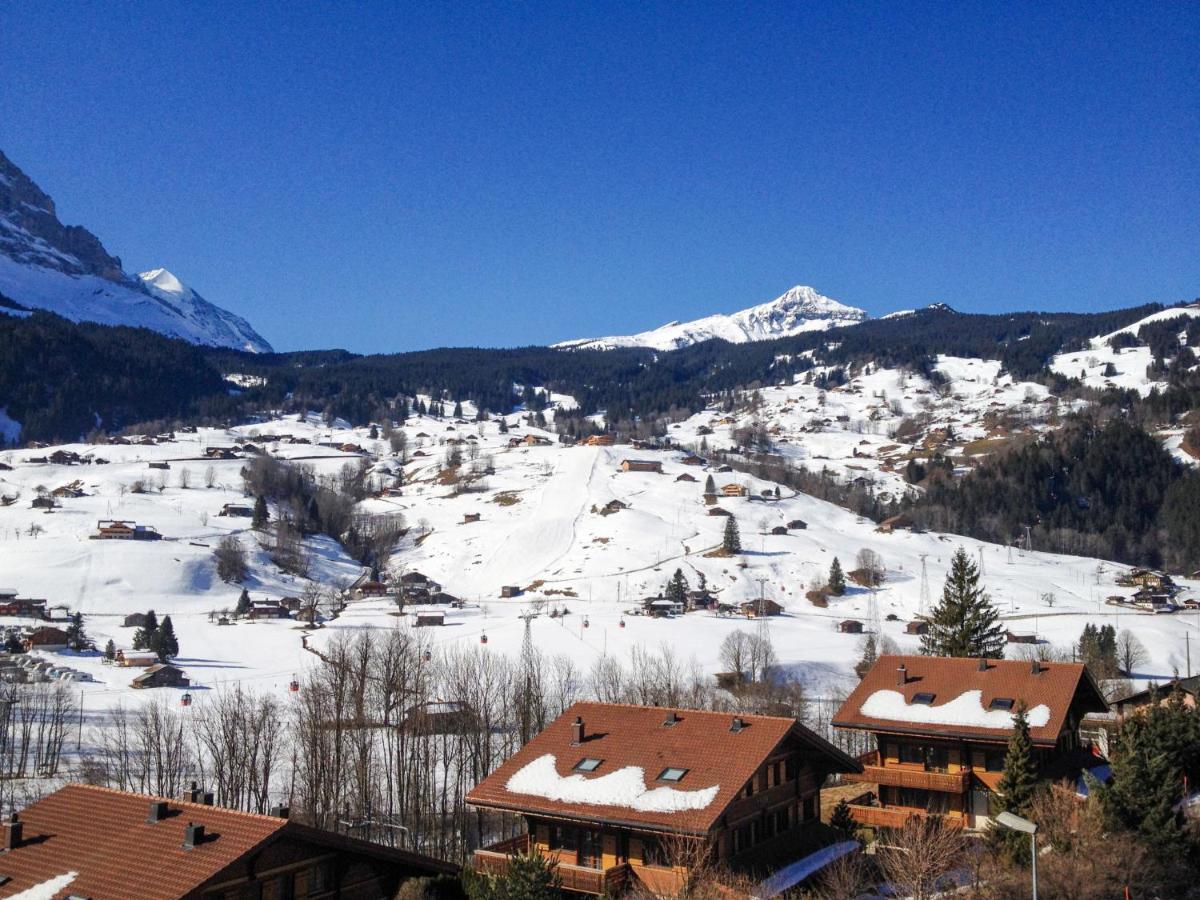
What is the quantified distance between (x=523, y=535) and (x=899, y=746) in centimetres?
14192

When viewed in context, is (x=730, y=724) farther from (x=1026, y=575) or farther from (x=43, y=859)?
(x=1026, y=575)

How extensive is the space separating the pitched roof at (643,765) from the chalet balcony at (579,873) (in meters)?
1.48

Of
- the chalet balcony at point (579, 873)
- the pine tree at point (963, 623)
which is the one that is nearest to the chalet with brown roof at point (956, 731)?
the chalet balcony at point (579, 873)

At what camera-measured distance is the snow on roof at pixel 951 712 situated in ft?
127

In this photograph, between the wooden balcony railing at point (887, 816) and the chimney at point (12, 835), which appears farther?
the wooden balcony railing at point (887, 816)

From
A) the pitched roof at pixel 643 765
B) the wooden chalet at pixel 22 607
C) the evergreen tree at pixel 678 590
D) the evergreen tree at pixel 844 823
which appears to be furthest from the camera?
the evergreen tree at pixel 678 590

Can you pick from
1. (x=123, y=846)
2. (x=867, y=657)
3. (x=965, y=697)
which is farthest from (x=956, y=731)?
(x=867, y=657)

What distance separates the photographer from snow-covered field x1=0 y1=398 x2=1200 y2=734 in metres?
104

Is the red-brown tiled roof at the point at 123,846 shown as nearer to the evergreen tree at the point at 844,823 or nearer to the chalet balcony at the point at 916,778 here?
the evergreen tree at the point at 844,823

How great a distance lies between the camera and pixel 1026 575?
150 metres

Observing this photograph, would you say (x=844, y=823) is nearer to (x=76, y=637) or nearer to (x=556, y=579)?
(x=76, y=637)

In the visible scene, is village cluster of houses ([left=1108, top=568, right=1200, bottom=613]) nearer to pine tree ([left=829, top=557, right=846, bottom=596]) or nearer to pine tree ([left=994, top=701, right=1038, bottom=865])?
pine tree ([left=829, top=557, right=846, bottom=596])

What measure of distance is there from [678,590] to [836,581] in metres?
23.2

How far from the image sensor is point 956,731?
3872 centimetres
